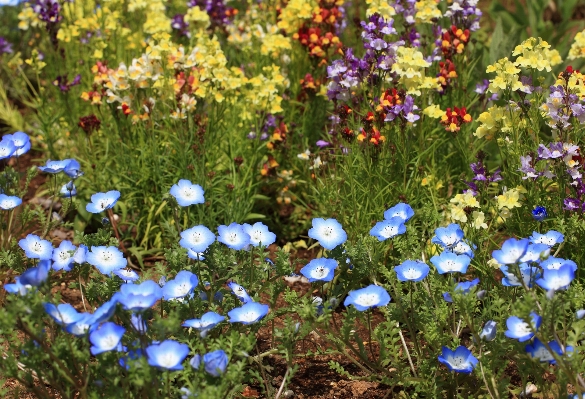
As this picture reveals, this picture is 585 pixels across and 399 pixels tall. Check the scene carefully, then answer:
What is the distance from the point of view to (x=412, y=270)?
224 centimetres

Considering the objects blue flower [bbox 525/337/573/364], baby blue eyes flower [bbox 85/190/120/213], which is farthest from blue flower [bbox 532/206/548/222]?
baby blue eyes flower [bbox 85/190/120/213]

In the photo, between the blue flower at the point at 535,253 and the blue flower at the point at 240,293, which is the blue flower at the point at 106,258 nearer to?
the blue flower at the point at 240,293

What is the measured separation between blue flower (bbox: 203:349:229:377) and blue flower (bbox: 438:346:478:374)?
635 mm

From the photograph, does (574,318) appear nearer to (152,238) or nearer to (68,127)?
(152,238)

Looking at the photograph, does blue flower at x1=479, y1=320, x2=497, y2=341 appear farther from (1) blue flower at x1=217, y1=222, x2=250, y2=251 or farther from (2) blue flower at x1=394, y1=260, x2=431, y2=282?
(1) blue flower at x1=217, y1=222, x2=250, y2=251

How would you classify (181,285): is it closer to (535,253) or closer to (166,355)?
(166,355)

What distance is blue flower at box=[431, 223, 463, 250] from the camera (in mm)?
2414

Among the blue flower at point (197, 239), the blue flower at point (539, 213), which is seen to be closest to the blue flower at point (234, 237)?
the blue flower at point (197, 239)

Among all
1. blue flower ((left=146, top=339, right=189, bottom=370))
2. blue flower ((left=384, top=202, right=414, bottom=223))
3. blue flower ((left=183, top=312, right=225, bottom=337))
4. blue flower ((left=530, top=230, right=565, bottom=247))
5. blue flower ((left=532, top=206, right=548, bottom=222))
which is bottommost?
blue flower ((left=146, top=339, right=189, bottom=370))

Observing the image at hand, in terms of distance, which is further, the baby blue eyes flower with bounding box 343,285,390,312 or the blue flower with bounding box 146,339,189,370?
the baby blue eyes flower with bounding box 343,285,390,312

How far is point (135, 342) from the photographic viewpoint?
7.19 feet

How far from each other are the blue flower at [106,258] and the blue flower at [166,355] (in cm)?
49

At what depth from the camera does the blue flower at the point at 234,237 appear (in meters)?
2.37

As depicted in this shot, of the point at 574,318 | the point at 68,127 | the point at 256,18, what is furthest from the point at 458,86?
the point at 68,127
